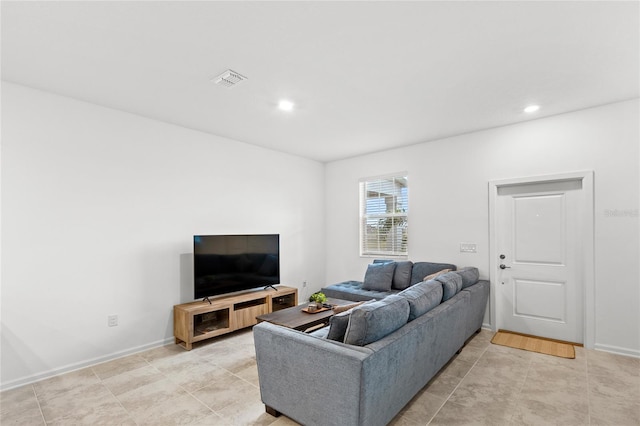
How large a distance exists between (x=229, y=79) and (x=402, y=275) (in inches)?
132

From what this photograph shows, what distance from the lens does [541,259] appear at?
3.73 m

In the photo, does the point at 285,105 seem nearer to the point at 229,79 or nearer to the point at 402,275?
the point at 229,79

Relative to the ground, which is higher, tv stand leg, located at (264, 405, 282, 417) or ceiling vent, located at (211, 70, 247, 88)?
ceiling vent, located at (211, 70, 247, 88)

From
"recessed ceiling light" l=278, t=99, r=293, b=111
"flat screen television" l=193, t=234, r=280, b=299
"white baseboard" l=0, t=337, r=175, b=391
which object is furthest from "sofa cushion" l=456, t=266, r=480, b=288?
"white baseboard" l=0, t=337, r=175, b=391

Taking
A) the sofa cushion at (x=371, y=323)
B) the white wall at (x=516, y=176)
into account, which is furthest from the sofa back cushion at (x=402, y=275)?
the sofa cushion at (x=371, y=323)

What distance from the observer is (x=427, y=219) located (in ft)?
15.1

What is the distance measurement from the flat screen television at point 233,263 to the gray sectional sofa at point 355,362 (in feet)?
5.81

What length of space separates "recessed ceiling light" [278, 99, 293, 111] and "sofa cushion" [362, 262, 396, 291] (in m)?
2.62

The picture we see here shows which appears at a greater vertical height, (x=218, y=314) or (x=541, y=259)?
(x=541, y=259)

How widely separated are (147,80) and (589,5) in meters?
3.21

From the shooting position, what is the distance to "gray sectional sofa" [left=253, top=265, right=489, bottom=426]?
5.76 ft

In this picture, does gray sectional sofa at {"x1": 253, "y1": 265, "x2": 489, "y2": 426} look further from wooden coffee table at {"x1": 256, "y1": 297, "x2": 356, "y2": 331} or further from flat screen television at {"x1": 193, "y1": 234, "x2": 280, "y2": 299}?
flat screen television at {"x1": 193, "y1": 234, "x2": 280, "y2": 299}

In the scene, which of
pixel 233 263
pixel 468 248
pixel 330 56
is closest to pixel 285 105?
pixel 330 56

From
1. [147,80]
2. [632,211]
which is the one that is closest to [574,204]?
[632,211]
